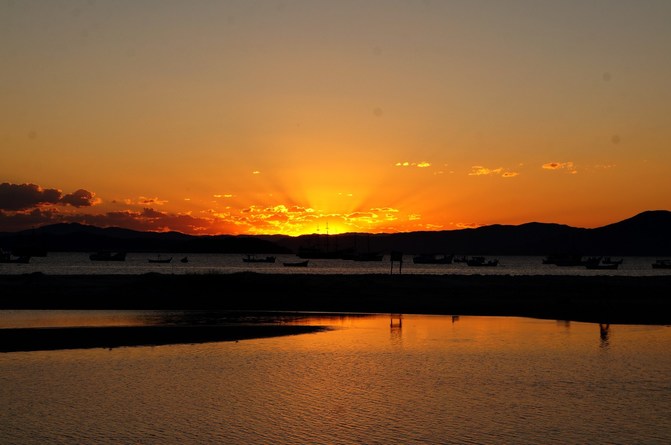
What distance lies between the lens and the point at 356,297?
6850cm

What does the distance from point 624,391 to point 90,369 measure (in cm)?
2053

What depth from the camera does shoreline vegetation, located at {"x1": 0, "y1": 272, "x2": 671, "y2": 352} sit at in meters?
44.7

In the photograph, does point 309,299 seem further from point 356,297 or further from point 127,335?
point 127,335

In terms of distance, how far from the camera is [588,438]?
19.2 m

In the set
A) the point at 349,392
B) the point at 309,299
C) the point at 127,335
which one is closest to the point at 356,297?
the point at 309,299

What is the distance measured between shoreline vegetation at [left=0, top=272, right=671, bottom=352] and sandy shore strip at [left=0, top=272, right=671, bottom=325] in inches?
3.2

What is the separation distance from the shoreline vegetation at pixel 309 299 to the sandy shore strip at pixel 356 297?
81 mm

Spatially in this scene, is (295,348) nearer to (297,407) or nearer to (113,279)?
(297,407)

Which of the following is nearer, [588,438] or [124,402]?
[588,438]

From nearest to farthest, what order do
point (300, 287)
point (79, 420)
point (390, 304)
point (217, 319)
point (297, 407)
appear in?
point (79, 420), point (297, 407), point (217, 319), point (390, 304), point (300, 287)

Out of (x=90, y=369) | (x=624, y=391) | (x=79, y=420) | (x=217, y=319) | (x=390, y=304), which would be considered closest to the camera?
(x=79, y=420)

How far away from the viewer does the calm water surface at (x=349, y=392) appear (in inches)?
779

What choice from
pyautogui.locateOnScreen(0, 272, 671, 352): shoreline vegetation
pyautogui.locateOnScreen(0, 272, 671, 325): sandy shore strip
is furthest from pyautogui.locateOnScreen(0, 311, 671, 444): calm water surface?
pyautogui.locateOnScreen(0, 272, 671, 325): sandy shore strip

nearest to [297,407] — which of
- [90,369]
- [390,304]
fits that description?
[90,369]
